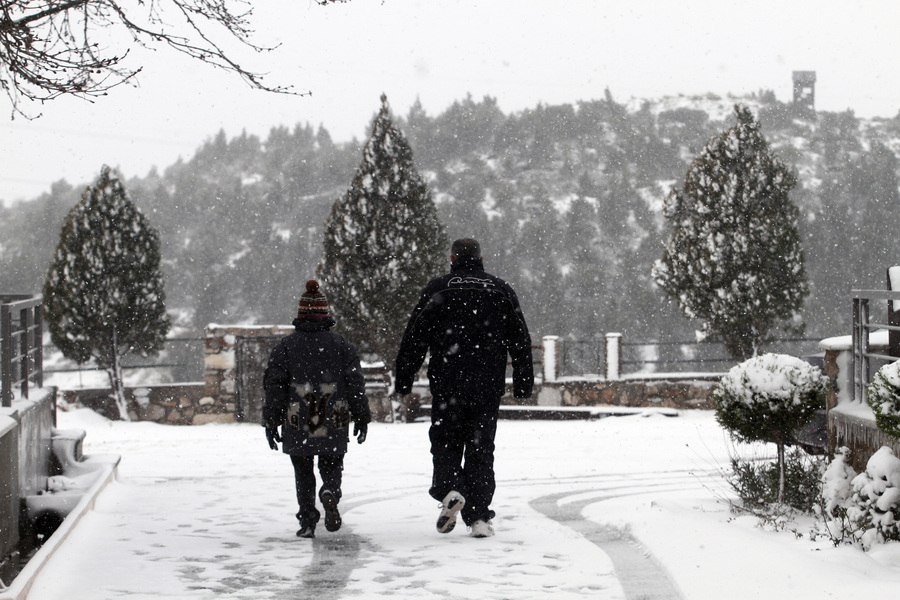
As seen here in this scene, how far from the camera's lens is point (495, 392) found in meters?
6.30

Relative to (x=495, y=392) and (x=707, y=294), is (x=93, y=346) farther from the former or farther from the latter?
(x=495, y=392)

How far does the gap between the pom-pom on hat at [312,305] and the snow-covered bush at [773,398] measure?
263cm

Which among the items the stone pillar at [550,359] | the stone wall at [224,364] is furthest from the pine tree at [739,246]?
the stone wall at [224,364]

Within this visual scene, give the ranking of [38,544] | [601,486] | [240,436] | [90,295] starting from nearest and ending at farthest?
1. [38,544]
2. [601,486]
3. [240,436]
4. [90,295]

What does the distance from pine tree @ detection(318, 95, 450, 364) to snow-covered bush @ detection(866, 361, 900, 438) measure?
1384cm

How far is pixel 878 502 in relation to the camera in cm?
534

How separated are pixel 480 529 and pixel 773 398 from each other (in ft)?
6.47

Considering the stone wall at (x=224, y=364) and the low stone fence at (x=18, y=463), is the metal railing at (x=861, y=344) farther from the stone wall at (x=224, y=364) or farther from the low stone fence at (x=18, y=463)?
the stone wall at (x=224, y=364)

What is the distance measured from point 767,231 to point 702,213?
4.43 feet

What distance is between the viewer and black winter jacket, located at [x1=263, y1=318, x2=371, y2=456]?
21.2 feet

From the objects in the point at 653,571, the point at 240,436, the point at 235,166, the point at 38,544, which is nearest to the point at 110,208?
the point at 240,436

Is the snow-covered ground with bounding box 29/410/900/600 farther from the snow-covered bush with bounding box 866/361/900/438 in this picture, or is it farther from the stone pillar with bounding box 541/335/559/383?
the stone pillar with bounding box 541/335/559/383

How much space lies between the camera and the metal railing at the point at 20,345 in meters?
7.15

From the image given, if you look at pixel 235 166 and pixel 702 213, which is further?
pixel 235 166
